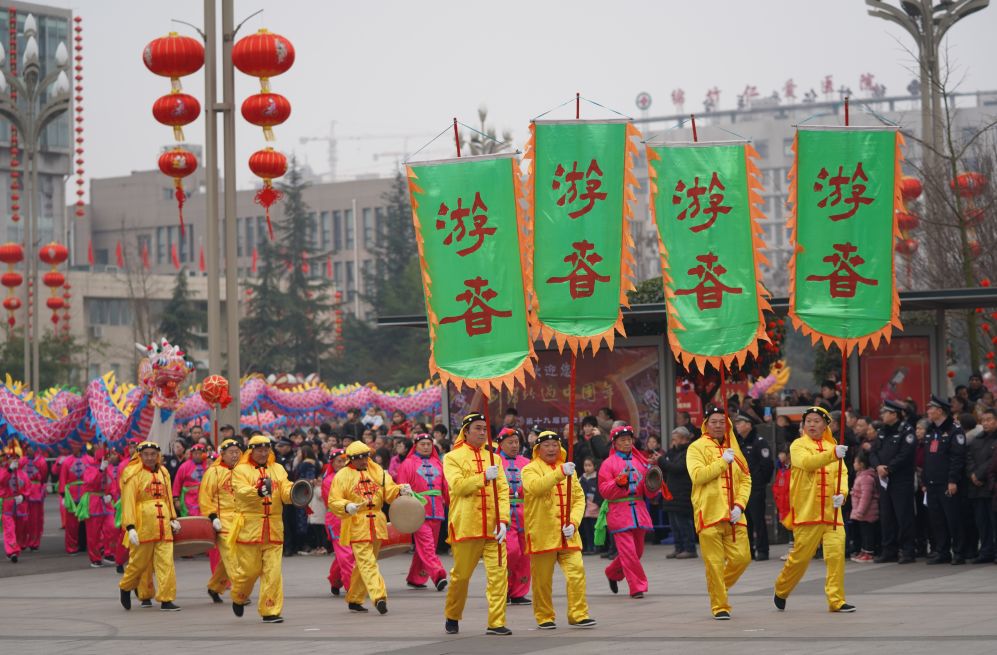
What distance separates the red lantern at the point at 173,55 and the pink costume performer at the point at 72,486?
5584 mm

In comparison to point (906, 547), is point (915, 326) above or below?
above

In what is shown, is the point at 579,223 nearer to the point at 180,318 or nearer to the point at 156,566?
the point at 156,566

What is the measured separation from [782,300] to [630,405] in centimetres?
281

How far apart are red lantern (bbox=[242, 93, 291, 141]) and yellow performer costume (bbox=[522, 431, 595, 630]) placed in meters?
8.16

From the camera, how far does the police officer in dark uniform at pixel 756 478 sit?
18031 millimetres

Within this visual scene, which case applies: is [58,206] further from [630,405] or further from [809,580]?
[809,580]

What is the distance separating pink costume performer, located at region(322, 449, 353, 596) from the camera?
1507cm

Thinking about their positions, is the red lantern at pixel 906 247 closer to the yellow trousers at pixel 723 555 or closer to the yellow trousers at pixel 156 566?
the yellow trousers at pixel 723 555

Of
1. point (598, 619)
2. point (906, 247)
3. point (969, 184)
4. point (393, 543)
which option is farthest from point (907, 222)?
point (598, 619)

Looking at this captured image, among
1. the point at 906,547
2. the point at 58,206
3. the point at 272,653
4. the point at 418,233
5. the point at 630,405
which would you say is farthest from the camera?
the point at 58,206

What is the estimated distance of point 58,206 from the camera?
7931 cm

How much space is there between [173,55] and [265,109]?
4.17 ft

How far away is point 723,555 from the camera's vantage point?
517 inches

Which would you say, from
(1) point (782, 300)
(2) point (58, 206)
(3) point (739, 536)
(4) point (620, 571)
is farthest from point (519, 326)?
(2) point (58, 206)
